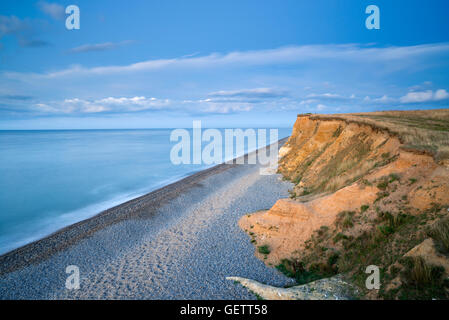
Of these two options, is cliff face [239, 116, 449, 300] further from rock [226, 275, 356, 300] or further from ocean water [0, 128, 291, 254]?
ocean water [0, 128, 291, 254]

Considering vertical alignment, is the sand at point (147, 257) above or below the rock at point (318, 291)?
below

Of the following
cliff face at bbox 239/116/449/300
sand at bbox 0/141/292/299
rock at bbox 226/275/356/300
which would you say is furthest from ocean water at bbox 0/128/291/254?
rock at bbox 226/275/356/300

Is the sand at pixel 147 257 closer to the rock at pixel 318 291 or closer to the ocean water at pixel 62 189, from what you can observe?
the rock at pixel 318 291

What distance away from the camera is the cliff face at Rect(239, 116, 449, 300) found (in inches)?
367

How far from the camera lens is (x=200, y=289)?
10.7 meters

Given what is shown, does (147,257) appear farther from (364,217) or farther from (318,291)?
(364,217)

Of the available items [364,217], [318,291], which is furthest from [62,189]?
[364,217]

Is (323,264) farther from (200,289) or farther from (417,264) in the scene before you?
(200,289)

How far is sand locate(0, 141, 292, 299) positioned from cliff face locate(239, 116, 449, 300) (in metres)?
1.43

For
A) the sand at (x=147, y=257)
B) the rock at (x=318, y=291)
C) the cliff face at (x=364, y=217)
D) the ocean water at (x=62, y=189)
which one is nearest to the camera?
the rock at (x=318, y=291)

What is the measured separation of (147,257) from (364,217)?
37.6 feet

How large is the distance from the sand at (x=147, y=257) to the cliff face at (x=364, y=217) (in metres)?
1.43

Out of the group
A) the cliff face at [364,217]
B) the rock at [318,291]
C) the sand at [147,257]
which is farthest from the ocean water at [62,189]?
the rock at [318,291]

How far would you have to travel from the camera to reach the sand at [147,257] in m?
11.0
